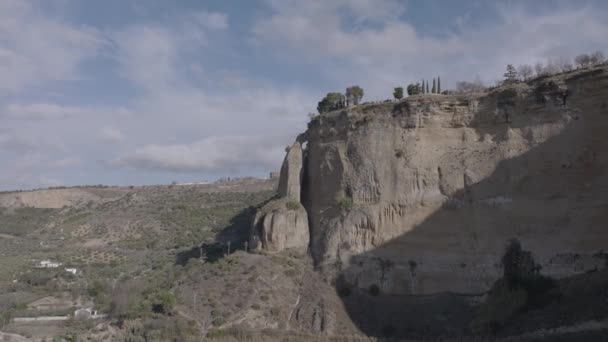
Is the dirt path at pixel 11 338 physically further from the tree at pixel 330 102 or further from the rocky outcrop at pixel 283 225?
the tree at pixel 330 102

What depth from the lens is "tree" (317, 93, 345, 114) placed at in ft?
123

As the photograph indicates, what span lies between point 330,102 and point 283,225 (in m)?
10.1

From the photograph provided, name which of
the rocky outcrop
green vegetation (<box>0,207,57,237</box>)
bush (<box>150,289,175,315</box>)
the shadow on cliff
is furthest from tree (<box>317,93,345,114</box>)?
green vegetation (<box>0,207,57,237</box>)

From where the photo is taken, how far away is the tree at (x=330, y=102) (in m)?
37.5

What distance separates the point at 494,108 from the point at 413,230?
6.39 metres

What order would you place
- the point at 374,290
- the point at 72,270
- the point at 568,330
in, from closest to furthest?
the point at 568,330
the point at 374,290
the point at 72,270

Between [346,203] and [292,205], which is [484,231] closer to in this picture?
[346,203]

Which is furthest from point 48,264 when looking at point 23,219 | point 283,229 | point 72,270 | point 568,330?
point 568,330

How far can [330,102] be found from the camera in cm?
3825

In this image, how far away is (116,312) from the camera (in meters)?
32.1

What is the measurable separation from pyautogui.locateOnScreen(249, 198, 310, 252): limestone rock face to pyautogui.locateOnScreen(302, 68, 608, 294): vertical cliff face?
0.63 m

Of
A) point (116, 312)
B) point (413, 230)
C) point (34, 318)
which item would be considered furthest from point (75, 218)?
point (413, 230)

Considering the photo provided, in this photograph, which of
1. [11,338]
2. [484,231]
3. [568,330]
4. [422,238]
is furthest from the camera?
[11,338]

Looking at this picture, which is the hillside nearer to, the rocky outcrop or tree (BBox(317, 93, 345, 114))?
the rocky outcrop
